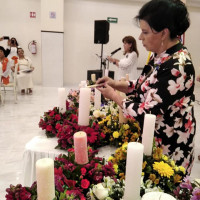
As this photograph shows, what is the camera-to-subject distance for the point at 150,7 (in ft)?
3.37

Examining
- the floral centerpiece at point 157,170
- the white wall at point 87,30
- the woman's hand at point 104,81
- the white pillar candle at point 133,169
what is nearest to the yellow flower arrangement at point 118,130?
the woman's hand at point 104,81

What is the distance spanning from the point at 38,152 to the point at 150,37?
83 centimetres

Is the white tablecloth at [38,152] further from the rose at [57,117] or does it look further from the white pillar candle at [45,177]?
the white pillar candle at [45,177]

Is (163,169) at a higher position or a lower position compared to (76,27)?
lower

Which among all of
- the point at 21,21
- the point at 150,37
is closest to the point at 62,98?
the point at 150,37

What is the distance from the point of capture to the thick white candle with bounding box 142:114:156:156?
2.56 ft

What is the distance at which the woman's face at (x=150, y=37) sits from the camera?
1060mm

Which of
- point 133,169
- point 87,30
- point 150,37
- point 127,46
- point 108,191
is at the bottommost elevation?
point 108,191

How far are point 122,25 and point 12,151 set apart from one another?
5.31 m

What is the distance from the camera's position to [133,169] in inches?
22.6

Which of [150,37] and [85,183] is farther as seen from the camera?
[150,37]

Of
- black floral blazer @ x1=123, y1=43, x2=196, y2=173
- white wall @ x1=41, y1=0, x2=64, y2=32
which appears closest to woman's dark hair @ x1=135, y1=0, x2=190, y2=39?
black floral blazer @ x1=123, y1=43, x2=196, y2=173

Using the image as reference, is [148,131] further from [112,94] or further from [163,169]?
[112,94]

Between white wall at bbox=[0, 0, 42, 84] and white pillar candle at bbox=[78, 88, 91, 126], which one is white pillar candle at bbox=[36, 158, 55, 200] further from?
white wall at bbox=[0, 0, 42, 84]
